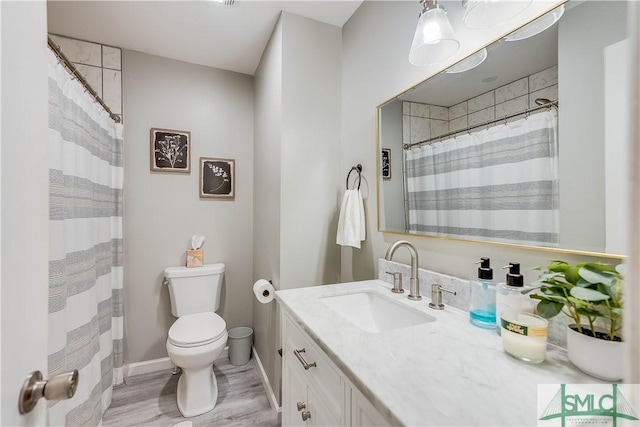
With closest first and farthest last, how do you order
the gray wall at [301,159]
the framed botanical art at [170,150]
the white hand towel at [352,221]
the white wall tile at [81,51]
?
1. the white hand towel at [352,221]
2. the gray wall at [301,159]
3. the white wall tile at [81,51]
4. the framed botanical art at [170,150]

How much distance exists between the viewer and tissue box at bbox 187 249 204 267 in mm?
2168

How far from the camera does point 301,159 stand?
171 centimetres

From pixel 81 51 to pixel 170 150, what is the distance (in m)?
0.86

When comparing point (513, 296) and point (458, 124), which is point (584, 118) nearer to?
point (458, 124)

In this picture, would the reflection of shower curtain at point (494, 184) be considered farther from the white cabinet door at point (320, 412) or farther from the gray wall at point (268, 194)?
the gray wall at point (268, 194)

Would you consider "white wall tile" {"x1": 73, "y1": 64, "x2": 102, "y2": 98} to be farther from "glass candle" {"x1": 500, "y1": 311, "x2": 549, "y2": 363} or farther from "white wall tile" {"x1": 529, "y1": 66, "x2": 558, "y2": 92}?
"glass candle" {"x1": 500, "y1": 311, "x2": 549, "y2": 363}

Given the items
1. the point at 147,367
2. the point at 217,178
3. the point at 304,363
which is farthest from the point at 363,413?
the point at 147,367

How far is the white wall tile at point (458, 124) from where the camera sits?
1066 mm

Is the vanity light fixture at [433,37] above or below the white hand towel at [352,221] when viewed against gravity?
above

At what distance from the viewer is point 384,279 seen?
145 cm

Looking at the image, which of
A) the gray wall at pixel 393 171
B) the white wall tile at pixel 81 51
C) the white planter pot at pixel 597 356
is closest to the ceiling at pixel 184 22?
the white wall tile at pixel 81 51

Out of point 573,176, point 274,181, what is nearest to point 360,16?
point 274,181

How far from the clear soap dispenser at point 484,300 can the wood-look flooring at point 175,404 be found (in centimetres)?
138

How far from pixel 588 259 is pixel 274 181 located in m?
1.49
